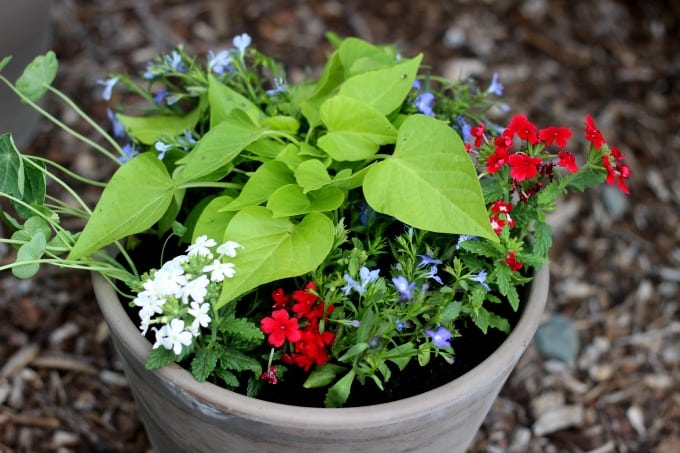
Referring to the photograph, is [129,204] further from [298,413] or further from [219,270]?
[298,413]

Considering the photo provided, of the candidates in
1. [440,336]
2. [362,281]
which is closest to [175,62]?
[362,281]

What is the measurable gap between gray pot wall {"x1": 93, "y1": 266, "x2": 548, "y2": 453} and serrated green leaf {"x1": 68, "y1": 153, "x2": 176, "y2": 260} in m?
0.11

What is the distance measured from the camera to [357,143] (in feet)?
3.55

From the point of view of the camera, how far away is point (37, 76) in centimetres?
114

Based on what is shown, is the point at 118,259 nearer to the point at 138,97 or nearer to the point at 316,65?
the point at 138,97

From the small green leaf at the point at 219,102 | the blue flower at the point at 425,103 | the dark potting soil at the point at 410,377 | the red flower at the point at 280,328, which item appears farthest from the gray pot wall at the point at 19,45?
the red flower at the point at 280,328

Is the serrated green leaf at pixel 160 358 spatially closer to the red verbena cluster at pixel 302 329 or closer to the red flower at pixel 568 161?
the red verbena cluster at pixel 302 329

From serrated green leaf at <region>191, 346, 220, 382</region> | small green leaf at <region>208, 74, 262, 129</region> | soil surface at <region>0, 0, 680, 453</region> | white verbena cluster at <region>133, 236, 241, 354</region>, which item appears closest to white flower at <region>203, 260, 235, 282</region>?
white verbena cluster at <region>133, 236, 241, 354</region>

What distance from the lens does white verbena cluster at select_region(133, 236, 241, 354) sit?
35.2 inches

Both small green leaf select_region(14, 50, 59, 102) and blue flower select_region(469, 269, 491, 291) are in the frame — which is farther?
small green leaf select_region(14, 50, 59, 102)

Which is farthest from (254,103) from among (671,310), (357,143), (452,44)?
(452,44)

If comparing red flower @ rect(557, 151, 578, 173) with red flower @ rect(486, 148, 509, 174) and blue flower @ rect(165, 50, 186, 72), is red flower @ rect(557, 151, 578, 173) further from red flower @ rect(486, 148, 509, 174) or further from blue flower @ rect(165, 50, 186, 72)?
blue flower @ rect(165, 50, 186, 72)

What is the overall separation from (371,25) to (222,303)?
1.79 meters

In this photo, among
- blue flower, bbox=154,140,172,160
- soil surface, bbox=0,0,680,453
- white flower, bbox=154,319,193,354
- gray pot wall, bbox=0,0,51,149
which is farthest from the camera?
gray pot wall, bbox=0,0,51,149
